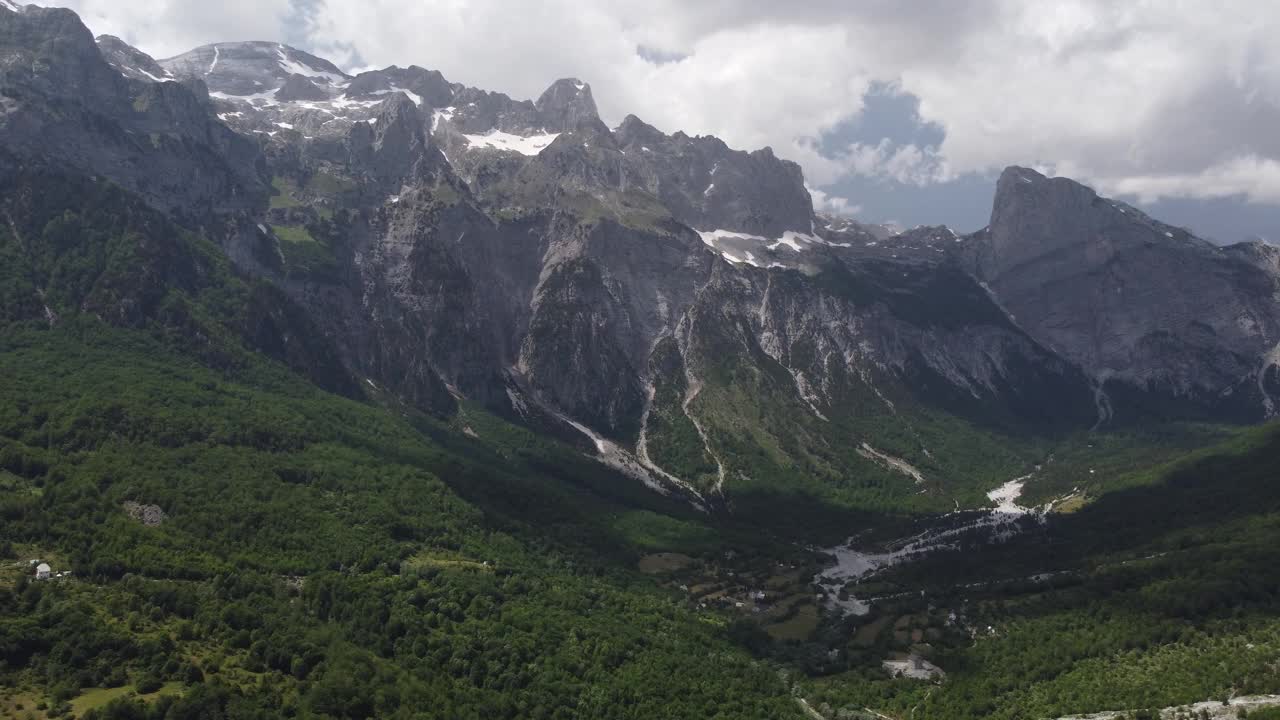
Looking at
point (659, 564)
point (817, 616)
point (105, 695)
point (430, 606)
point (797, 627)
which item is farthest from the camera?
point (659, 564)

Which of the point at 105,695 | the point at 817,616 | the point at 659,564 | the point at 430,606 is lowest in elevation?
the point at 817,616

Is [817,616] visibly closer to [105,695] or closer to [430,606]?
[430,606]

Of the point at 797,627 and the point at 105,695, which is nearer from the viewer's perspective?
the point at 105,695

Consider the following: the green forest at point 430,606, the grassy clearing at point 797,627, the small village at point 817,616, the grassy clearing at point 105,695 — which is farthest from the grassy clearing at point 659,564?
the grassy clearing at point 105,695

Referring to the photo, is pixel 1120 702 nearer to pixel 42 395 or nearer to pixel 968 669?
pixel 968 669

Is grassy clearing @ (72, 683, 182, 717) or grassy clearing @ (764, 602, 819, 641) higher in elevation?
grassy clearing @ (72, 683, 182, 717)

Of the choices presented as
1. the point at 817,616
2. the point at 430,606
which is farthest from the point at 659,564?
the point at 430,606

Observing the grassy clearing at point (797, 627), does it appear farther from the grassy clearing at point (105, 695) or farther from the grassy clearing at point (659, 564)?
the grassy clearing at point (105, 695)

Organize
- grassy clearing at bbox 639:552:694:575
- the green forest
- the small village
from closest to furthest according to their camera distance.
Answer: the green forest
the small village
grassy clearing at bbox 639:552:694:575

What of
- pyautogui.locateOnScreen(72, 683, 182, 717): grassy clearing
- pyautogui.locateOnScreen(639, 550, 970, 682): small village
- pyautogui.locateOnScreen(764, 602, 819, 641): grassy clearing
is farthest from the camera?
pyautogui.locateOnScreen(764, 602, 819, 641): grassy clearing

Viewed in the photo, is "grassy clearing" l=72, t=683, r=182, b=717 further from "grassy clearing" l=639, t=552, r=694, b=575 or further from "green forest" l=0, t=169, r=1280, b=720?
"grassy clearing" l=639, t=552, r=694, b=575

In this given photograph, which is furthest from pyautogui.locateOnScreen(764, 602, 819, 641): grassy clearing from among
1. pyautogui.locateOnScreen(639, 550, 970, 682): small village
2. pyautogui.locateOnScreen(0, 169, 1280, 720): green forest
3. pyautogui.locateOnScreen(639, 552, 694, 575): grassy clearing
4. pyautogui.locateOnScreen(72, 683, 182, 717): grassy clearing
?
pyautogui.locateOnScreen(72, 683, 182, 717): grassy clearing

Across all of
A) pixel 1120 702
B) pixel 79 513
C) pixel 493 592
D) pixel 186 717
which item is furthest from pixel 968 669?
pixel 79 513
